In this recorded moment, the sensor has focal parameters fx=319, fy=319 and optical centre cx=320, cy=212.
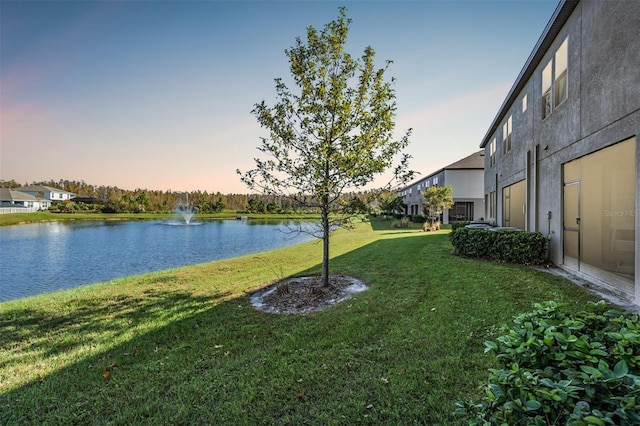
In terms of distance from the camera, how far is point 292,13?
9.02 meters

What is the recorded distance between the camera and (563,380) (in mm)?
1230

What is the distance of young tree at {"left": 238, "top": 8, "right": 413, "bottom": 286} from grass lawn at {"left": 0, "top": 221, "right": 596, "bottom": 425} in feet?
8.35

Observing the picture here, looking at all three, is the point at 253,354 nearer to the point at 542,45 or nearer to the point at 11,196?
the point at 542,45

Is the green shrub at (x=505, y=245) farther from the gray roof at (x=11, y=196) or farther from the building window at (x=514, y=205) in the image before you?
the gray roof at (x=11, y=196)

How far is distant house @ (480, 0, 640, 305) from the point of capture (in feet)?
17.3

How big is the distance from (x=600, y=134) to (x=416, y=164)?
3.33 metres

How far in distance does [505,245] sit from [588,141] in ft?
11.6

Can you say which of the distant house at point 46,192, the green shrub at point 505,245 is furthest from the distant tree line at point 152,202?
the green shrub at point 505,245

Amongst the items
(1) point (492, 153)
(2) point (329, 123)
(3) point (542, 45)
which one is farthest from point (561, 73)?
(1) point (492, 153)

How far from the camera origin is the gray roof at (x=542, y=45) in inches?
284

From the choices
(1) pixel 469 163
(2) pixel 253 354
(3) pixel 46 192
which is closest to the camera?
(2) pixel 253 354

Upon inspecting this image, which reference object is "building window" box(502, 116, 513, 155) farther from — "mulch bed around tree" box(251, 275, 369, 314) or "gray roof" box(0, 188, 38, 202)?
"gray roof" box(0, 188, 38, 202)

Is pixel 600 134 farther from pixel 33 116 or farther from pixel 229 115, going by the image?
pixel 33 116

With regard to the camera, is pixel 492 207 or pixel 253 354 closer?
pixel 253 354
